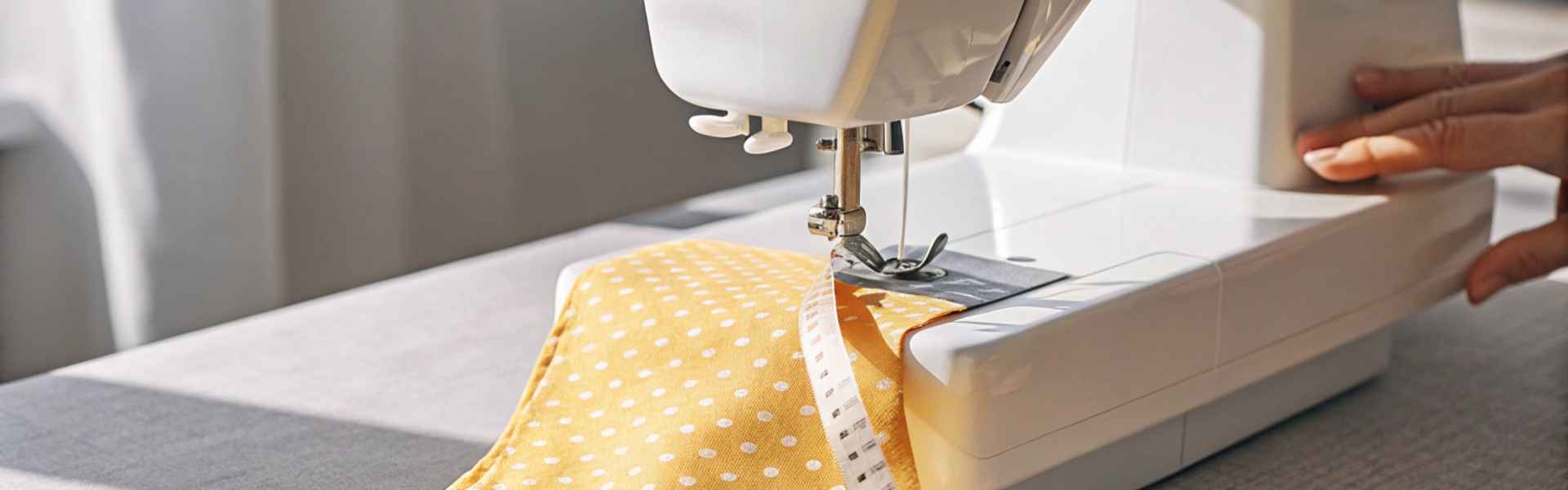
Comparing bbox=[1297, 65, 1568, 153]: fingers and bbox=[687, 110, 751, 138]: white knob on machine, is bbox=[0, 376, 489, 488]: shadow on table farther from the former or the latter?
bbox=[1297, 65, 1568, 153]: fingers

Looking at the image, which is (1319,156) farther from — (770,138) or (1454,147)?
(770,138)

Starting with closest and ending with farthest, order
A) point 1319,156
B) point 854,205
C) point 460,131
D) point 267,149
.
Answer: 1. point 854,205
2. point 1319,156
3. point 267,149
4. point 460,131

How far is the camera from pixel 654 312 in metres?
1.05

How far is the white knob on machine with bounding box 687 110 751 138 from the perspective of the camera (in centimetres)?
96

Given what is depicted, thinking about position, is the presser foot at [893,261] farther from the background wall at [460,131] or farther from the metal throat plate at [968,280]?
the background wall at [460,131]

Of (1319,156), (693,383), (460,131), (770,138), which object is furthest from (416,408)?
(460,131)

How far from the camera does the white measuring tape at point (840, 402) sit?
88 centimetres

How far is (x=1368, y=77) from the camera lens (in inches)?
50.8

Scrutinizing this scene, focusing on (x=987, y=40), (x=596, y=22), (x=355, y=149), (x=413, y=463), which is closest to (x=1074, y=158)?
(x=987, y=40)

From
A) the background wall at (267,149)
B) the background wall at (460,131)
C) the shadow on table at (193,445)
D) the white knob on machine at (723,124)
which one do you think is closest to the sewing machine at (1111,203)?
the white knob on machine at (723,124)

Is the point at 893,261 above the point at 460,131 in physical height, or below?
above

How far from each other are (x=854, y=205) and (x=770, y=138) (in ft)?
0.29

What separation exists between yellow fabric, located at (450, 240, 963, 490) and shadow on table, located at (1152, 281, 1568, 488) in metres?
0.30

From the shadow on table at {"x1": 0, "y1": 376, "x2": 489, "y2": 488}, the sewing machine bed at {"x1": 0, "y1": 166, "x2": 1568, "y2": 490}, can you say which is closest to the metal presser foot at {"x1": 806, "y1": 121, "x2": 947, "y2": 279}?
the sewing machine bed at {"x1": 0, "y1": 166, "x2": 1568, "y2": 490}
